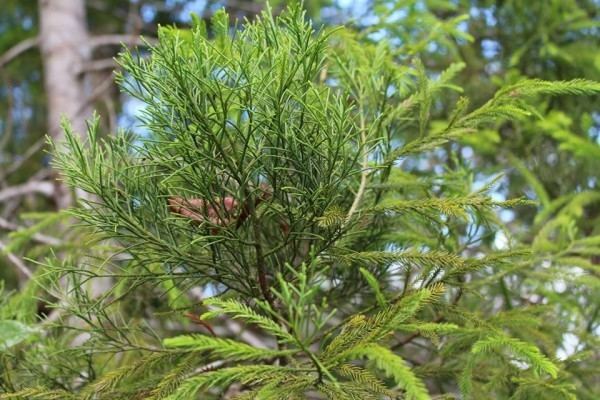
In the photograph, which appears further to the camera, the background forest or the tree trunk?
the tree trunk

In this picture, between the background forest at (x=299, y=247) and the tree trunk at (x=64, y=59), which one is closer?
the background forest at (x=299, y=247)

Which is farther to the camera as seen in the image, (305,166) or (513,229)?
(513,229)

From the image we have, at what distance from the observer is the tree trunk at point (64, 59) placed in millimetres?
3707

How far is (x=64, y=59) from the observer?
3818 millimetres

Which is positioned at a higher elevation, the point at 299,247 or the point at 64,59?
the point at 64,59

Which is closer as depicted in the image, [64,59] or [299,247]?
[299,247]

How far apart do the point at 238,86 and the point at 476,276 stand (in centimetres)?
150

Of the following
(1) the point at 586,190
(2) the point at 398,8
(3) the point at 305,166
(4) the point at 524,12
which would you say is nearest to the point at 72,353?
(3) the point at 305,166

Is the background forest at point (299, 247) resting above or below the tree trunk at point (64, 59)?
below

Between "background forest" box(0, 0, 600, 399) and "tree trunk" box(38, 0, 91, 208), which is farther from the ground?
"tree trunk" box(38, 0, 91, 208)

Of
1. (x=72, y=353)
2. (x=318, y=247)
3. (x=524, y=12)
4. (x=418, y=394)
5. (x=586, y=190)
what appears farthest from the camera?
(x=524, y=12)

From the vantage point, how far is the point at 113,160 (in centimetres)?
156

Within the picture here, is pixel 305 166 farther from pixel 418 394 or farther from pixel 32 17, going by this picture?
pixel 32 17

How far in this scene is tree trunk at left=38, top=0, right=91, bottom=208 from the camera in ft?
12.2
